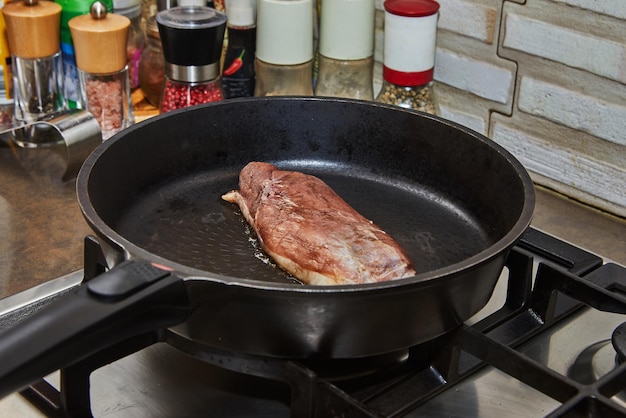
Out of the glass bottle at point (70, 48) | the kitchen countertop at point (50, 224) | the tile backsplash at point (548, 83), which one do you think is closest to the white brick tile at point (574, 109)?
the tile backsplash at point (548, 83)

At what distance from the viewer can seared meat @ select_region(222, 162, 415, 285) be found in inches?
32.5

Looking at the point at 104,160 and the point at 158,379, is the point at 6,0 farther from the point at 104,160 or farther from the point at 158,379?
the point at 158,379

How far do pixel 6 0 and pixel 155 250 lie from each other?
2.13 feet

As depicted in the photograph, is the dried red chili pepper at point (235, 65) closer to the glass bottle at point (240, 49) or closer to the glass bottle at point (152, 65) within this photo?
the glass bottle at point (240, 49)

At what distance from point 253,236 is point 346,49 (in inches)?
19.5

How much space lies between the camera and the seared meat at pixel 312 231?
0.83 meters

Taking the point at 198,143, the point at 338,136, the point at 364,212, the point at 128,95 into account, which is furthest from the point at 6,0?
the point at 364,212

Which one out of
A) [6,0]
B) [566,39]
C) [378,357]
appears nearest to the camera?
[378,357]

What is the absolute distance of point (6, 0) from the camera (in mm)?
1329

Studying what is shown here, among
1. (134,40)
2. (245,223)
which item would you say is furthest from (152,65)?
(245,223)

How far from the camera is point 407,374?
2.49 ft

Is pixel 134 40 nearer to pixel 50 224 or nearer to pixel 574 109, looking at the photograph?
pixel 50 224

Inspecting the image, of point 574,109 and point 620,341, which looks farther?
point 574,109

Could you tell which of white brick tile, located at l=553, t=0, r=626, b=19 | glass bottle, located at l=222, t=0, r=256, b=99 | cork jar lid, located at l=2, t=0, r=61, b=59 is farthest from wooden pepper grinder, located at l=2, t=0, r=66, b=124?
white brick tile, located at l=553, t=0, r=626, b=19
